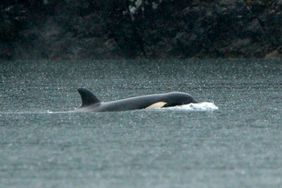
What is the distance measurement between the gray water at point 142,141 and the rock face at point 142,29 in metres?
36.0

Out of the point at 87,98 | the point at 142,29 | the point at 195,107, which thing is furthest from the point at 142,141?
the point at 142,29

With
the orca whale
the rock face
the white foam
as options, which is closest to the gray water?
the white foam

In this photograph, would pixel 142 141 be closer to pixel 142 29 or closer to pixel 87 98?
pixel 87 98

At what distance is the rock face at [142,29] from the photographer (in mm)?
80625

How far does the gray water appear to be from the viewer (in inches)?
808

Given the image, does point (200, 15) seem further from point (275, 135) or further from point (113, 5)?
point (275, 135)

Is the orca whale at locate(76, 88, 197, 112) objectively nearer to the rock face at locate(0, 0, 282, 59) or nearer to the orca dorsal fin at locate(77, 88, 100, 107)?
the orca dorsal fin at locate(77, 88, 100, 107)

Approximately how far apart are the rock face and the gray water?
3596 centimetres

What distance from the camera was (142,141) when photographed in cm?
2528

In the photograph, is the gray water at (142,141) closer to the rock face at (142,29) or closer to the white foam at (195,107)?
the white foam at (195,107)

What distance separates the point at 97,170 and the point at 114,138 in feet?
15.3

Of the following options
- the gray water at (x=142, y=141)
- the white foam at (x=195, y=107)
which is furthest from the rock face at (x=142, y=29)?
the white foam at (x=195, y=107)

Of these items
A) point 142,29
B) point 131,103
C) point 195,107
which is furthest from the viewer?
point 142,29

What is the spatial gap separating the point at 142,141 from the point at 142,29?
58376 mm
